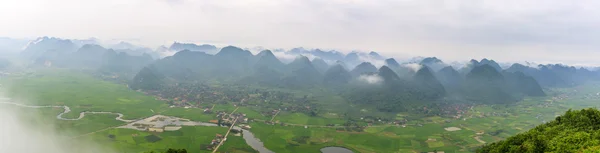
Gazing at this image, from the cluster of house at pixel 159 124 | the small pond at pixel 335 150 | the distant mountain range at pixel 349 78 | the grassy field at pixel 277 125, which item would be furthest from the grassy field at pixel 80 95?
the small pond at pixel 335 150

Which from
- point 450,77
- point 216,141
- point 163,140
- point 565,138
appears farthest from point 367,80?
point 565,138

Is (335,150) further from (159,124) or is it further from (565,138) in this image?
(159,124)

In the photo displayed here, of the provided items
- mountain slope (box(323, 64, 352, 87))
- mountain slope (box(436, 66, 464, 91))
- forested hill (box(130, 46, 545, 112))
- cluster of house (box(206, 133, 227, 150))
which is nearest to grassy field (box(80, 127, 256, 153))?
cluster of house (box(206, 133, 227, 150))

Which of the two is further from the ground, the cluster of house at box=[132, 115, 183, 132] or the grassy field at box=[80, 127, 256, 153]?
the cluster of house at box=[132, 115, 183, 132]

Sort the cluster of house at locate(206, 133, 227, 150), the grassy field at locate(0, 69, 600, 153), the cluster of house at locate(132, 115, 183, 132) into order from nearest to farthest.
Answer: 1. the cluster of house at locate(206, 133, 227, 150)
2. the grassy field at locate(0, 69, 600, 153)
3. the cluster of house at locate(132, 115, 183, 132)

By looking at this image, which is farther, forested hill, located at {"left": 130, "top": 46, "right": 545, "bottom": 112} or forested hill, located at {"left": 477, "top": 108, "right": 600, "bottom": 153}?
forested hill, located at {"left": 130, "top": 46, "right": 545, "bottom": 112}

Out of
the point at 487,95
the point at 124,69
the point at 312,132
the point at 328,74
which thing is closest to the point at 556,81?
the point at 487,95

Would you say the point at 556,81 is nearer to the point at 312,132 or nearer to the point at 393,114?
the point at 393,114

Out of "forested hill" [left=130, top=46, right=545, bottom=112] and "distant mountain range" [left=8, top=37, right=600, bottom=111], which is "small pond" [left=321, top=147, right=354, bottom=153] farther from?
"forested hill" [left=130, top=46, right=545, bottom=112]

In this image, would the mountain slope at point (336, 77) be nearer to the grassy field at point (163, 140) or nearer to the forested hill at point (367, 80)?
the forested hill at point (367, 80)
